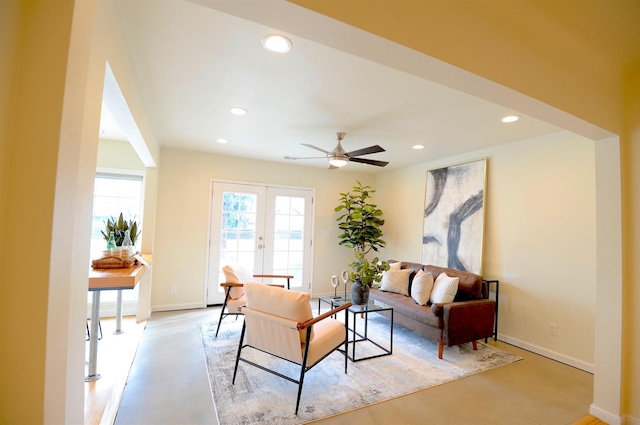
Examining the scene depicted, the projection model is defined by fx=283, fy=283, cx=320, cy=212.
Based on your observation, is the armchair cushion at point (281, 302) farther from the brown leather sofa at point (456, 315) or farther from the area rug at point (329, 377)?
the brown leather sofa at point (456, 315)

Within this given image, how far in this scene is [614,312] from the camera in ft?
6.57

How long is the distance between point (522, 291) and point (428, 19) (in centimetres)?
344

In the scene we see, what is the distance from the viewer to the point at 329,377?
2525mm

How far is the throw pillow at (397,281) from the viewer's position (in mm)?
3902

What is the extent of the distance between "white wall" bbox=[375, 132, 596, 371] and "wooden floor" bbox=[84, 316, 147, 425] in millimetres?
4099

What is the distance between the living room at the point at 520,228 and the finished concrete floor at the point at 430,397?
404 millimetres

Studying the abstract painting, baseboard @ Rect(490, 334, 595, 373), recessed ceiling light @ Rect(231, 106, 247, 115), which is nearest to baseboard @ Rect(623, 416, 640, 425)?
baseboard @ Rect(490, 334, 595, 373)

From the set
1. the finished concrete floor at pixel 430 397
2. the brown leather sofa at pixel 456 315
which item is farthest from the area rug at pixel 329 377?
the brown leather sofa at pixel 456 315

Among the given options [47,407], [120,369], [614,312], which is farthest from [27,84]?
[614,312]

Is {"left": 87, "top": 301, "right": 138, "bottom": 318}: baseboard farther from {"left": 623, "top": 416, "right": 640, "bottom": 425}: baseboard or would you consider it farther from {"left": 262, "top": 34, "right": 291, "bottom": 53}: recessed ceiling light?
{"left": 623, "top": 416, "right": 640, "bottom": 425}: baseboard

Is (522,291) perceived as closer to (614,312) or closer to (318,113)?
(614,312)

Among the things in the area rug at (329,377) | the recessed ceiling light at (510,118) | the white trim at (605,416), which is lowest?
the area rug at (329,377)

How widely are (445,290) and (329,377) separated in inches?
62.9

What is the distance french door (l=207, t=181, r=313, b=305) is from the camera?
15.1 feet
